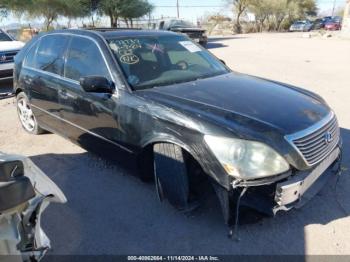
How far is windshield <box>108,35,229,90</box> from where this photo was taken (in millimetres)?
3566

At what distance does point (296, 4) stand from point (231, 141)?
5681 cm

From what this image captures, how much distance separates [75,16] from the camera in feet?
98.0

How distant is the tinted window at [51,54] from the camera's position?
4.33 m

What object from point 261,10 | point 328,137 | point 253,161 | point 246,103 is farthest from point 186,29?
point 261,10

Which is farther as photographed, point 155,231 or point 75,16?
point 75,16

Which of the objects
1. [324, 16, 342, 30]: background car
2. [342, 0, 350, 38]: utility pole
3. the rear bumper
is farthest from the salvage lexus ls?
[324, 16, 342, 30]: background car

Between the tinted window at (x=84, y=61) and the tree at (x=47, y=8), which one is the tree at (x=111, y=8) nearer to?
the tree at (x=47, y=8)

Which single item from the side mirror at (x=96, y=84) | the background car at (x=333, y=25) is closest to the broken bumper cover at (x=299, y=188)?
the side mirror at (x=96, y=84)

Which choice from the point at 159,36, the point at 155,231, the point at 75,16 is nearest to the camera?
the point at 155,231

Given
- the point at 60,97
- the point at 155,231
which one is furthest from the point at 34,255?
the point at 60,97

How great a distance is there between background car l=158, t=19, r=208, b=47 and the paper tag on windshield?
13.5 m

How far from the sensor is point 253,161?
2.60 meters

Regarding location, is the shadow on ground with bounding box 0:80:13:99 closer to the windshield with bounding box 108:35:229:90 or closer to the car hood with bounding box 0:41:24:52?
the car hood with bounding box 0:41:24:52

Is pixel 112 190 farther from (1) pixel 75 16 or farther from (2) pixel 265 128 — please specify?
(1) pixel 75 16
